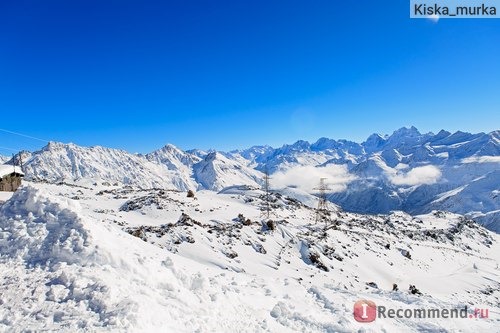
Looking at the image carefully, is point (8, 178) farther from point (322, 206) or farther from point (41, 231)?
point (322, 206)

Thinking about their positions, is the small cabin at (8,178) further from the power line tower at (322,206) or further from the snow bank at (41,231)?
the power line tower at (322,206)

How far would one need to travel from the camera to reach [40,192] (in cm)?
2034

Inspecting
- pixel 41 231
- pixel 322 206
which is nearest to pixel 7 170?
pixel 41 231

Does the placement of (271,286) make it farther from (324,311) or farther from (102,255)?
(102,255)

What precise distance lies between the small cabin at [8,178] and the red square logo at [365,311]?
4537 centimetres

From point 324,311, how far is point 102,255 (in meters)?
11.5

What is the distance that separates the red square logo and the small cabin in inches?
1786

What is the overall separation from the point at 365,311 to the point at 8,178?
4668cm

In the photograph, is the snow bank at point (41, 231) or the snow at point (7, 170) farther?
the snow at point (7, 170)

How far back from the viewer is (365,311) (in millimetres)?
19703

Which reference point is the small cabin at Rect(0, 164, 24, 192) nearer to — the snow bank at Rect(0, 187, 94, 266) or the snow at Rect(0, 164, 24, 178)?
the snow at Rect(0, 164, 24, 178)

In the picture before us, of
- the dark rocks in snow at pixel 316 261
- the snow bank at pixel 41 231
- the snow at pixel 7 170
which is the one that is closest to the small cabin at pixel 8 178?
the snow at pixel 7 170

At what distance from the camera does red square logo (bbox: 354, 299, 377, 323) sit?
18.5 metres

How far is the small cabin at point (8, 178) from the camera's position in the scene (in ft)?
150
